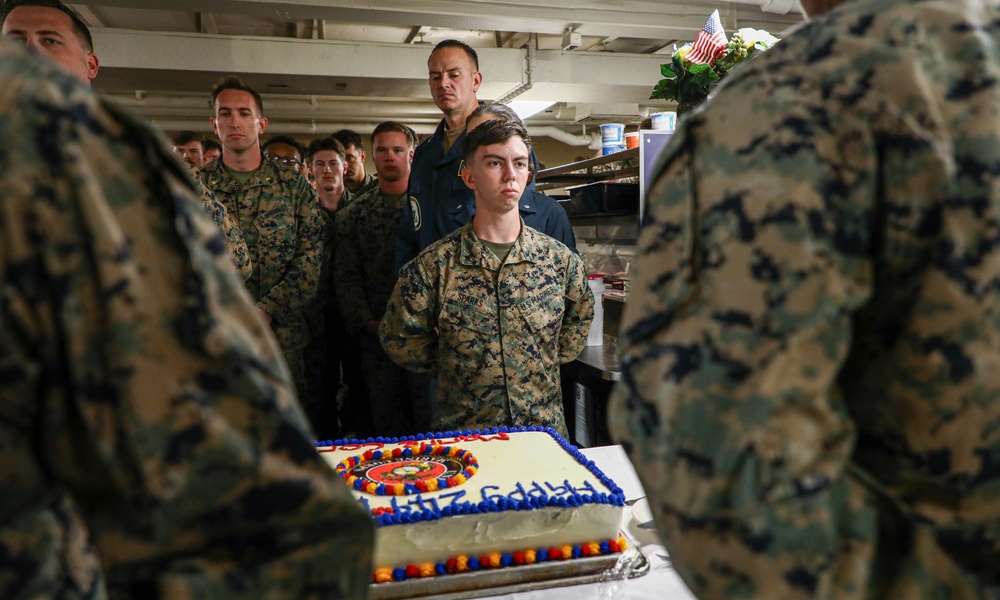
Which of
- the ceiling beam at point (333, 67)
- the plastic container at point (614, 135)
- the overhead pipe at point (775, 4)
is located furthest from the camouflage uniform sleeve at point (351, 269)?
the ceiling beam at point (333, 67)

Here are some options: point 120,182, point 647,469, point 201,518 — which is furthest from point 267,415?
point 647,469

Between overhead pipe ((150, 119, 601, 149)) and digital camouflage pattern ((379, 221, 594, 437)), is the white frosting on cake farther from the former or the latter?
overhead pipe ((150, 119, 601, 149))

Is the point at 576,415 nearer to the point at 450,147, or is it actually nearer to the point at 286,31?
the point at 450,147

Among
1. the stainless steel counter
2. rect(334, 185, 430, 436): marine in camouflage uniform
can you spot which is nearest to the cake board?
the stainless steel counter

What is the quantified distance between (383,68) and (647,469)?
6.16 metres

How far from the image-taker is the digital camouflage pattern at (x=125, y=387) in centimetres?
47

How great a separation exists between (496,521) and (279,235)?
2.15 m

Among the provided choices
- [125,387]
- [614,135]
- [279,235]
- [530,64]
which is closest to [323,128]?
[530,64]

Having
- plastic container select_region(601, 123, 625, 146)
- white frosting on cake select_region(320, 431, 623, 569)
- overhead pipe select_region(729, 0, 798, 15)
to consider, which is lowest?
white frosting on cake select_region(320, 431, 623, 569)

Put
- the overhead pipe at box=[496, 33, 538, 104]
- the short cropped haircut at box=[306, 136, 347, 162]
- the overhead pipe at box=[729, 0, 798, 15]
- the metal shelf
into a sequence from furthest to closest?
the overhead pipe at box=[496, 33, 538, 104]
the overhead pipe at box=[729, 0, 798, 15]
the short cropped haircut at box=[306, 136, 347, 162]
the metal shelf

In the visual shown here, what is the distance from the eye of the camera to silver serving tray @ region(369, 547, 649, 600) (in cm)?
110

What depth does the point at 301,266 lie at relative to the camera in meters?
3.06

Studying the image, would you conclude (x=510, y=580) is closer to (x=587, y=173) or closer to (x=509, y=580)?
(x=509, y=580)

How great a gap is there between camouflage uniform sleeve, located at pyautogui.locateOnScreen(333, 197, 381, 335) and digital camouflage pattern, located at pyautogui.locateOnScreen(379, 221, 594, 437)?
121 centimetres
